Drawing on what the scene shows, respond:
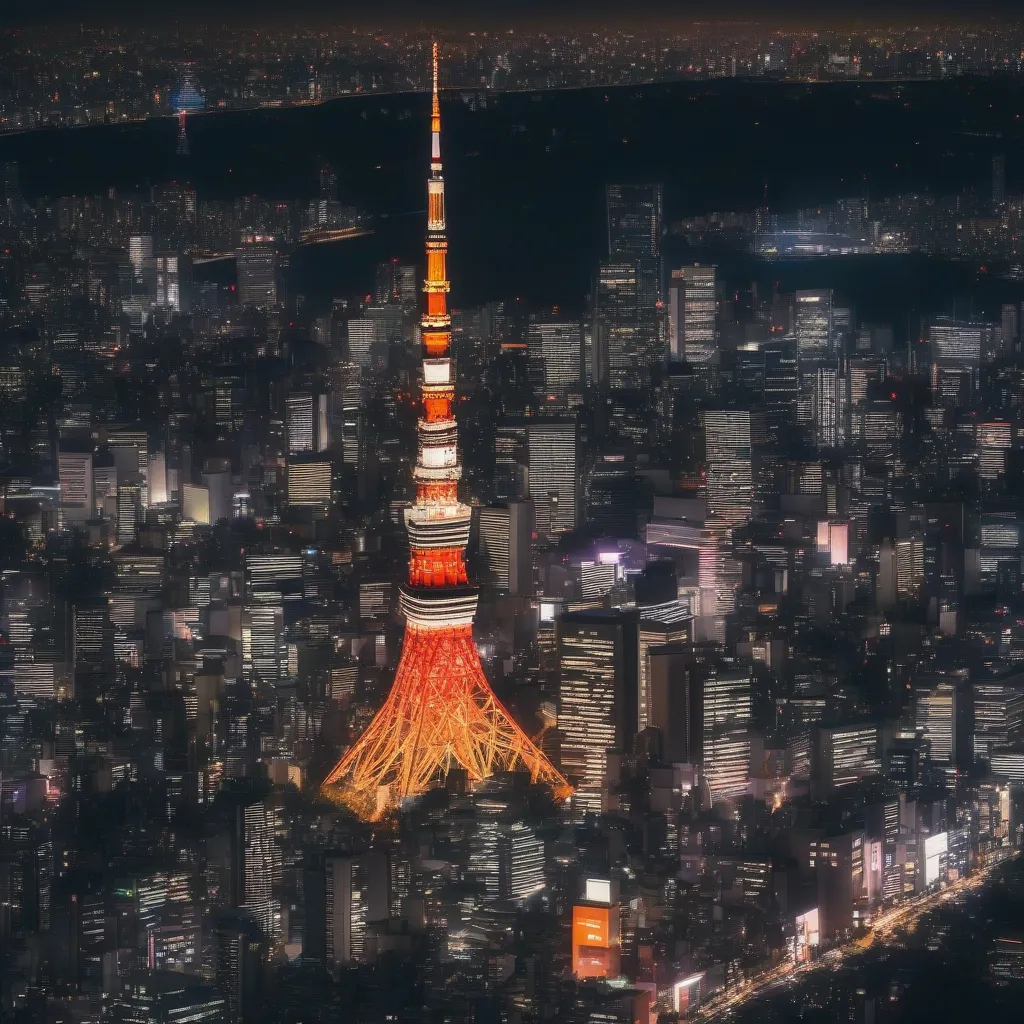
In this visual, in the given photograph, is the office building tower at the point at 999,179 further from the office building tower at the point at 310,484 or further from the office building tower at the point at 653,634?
the office building tower at the point at 310,484

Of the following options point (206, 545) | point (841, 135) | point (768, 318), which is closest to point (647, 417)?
point (768, 318)

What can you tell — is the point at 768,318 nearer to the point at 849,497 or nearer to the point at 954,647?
the point at 849,497

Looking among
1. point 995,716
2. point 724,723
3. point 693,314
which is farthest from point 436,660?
point 693,314

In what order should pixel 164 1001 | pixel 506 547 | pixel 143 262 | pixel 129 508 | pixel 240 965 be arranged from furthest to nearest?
pixel 129 508 < pixel 506 547 < pixel 143 262 < pixel 240 965 < pixel 164 1001

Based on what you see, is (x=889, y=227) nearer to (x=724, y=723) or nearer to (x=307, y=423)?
(x=724, y=723)

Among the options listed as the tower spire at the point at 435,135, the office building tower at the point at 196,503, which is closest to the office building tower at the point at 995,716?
the tower spire at the point at 435,135

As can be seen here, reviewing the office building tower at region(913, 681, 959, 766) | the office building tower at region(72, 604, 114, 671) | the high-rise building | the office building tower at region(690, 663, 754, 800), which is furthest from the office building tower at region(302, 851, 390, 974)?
the high-rise building
